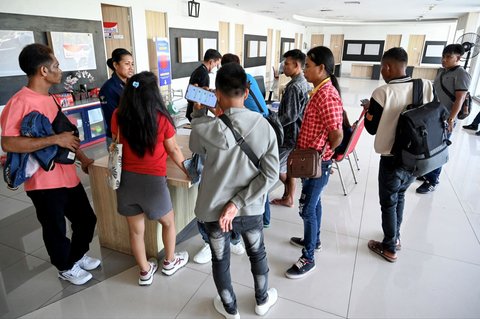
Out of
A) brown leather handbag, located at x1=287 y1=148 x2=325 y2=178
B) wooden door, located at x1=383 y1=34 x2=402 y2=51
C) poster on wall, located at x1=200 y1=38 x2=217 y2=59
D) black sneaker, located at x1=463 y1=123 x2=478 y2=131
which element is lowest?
black sneaker, located at x1=463 y1=123 x2=478 y2=131

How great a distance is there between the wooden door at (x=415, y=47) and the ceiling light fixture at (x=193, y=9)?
12615 mm

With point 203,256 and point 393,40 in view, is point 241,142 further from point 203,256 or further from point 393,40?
point 393,40

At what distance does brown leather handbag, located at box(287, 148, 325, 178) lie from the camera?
1.74 meters

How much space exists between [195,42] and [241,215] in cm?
685

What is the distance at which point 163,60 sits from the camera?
6.33m

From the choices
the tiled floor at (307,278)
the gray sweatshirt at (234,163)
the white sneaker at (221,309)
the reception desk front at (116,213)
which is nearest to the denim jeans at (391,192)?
the tiled floor at (307,278)

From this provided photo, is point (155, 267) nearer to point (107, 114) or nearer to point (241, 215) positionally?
point (241, 215)

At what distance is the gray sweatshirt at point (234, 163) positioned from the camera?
4.08 ft

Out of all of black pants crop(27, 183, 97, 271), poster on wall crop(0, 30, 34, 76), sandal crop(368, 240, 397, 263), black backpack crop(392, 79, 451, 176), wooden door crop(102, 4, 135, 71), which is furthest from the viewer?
wooden door crop(102, 4, 135, 71)

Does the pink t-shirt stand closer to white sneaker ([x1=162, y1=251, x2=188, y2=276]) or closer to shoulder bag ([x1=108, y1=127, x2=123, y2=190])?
shoulder bag ([x1=108, y1=127, x2=123, y2=190])

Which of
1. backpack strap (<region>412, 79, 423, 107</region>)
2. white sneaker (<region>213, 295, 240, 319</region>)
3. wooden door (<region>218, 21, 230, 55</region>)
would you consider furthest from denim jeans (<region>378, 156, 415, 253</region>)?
wooden door (<region>218, 21, 230, 55</region>)

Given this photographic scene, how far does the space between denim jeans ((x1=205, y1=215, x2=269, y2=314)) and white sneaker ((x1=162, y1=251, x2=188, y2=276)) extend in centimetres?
53

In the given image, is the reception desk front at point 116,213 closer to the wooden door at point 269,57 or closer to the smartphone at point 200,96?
the smartphone at point 200,96

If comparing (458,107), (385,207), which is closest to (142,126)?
(385,207)
